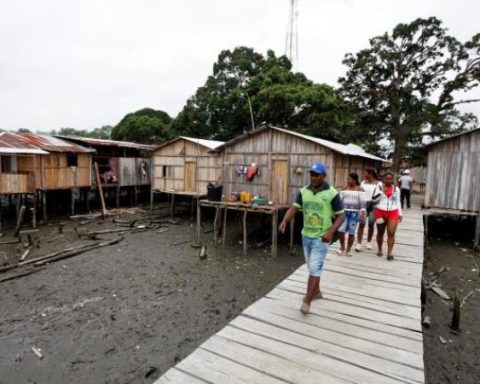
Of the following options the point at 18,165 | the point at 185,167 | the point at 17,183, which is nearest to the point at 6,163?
the point at 18,165

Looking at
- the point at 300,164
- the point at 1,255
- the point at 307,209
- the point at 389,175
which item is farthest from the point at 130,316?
the point at 300,164

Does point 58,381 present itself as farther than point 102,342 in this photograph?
No

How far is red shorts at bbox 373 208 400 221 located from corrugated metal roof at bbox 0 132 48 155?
1605cm

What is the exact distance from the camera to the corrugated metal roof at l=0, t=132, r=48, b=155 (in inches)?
595

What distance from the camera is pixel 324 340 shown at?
3479 millimetres

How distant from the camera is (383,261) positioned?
6340 millimetres

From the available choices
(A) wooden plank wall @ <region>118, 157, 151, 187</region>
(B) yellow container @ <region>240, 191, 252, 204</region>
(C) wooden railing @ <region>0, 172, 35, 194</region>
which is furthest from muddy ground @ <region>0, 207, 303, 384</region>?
(A) wooden plank wall @ <region>118, 157, 151, 187</region>

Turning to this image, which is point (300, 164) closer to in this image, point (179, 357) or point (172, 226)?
point (172, 226)

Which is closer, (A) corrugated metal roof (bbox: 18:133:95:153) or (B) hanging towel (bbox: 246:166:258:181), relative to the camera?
(B) hanging towel (bbox: 246:166:258:181)

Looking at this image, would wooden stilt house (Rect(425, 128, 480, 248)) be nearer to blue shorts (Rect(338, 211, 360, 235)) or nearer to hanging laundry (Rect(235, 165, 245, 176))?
blue shorts (Rect(338, 211, 360, 235))

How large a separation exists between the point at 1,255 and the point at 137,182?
1255cm

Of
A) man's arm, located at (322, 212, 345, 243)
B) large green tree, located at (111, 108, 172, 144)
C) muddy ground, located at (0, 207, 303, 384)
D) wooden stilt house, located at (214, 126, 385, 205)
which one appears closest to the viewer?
man's arm, located at (322, 212, 345, 243)

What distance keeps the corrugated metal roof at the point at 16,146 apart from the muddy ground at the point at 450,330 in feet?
57.6

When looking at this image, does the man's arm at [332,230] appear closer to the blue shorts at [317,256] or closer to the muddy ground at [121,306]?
the blue shorts at [317,256]
